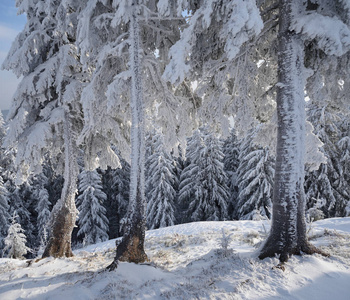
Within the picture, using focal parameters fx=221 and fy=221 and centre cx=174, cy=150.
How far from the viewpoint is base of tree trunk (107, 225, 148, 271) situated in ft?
17.0

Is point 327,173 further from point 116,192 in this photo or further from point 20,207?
point 20,207

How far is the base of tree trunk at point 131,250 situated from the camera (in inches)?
204

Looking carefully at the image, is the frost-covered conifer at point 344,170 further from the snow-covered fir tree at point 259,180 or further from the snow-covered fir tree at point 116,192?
the snow-covered fir tree at point 116,192

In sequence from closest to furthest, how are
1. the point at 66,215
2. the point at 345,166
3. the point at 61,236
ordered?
the point at 61,236, the point at 66,215, the point at 345,166

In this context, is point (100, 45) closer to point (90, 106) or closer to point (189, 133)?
point (90, 106)

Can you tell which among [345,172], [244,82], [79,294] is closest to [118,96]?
[244,82]

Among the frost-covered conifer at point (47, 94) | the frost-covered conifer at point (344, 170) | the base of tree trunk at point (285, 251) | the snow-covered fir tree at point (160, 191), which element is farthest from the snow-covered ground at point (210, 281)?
the snow-covered fir tree at point (160, 191)

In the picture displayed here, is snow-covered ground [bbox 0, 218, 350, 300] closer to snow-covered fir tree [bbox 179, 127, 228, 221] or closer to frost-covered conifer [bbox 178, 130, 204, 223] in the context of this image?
snow-covered fir tree [bbox 179, 127, 228, 221]

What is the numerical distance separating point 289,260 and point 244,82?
463cm

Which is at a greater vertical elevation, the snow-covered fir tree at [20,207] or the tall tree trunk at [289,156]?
the tall tree trunk at [289,156]

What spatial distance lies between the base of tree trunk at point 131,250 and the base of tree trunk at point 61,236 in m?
3.18

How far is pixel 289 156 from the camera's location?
4852 mm

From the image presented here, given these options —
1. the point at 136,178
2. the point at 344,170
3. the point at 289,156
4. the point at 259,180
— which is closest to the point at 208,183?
the point at 259,180

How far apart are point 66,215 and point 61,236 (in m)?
0.68
